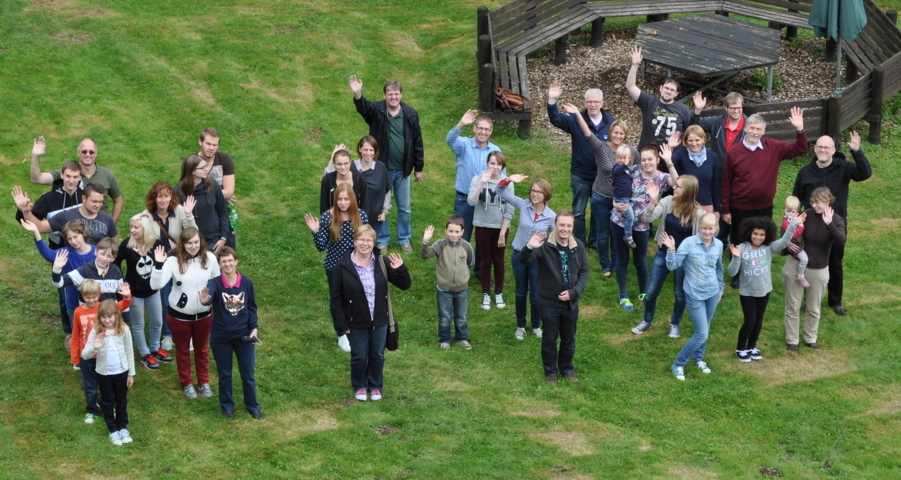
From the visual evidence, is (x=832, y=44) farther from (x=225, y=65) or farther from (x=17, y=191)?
(x=17, y=191)

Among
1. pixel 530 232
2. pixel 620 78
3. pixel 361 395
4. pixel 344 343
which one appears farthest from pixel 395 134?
pixel 620 78

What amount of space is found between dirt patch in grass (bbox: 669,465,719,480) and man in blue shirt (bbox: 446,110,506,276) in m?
4.29

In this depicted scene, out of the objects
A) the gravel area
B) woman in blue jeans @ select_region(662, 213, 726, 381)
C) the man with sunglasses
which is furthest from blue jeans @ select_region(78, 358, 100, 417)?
the gravel area

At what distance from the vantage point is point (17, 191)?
33.6 ft

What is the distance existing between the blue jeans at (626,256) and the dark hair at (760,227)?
4.56ft

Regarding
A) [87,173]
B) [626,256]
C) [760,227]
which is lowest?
[626,256]

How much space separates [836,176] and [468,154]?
428cm

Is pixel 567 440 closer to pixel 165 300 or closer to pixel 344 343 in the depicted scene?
pixel 344 343

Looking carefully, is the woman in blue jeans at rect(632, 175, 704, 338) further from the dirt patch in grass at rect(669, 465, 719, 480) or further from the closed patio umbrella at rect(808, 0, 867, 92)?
the closed patio umbrella at rect(808, 0, 867, 92)

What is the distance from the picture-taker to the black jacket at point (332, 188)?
11.5m

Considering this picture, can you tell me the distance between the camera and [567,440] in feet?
31.3

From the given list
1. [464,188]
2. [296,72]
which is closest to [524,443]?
[464,188]

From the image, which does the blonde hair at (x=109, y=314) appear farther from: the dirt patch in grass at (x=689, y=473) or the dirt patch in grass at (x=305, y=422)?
the dirt patch in grass at (x=689, y=473)

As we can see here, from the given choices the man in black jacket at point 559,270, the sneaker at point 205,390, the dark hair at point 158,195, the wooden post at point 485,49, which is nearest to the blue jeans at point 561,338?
the man in black jacket at point 559,270
